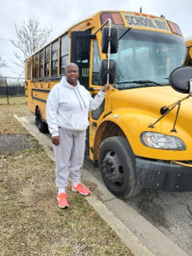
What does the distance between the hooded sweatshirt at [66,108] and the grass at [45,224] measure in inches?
38.1

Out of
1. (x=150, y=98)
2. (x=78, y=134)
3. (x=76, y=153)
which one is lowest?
(x=76, y=153)

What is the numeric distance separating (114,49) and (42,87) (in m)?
3.97

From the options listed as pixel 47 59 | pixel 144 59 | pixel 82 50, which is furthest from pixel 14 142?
pixel 144 59

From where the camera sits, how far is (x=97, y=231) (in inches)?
98.5

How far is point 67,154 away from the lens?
3051mm

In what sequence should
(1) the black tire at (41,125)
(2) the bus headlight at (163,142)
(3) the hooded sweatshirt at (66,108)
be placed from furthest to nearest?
(1) the black tire at (41,125) → (3) the hooded sweatshirt at (66,108) → (2) the bus headlight at (163,142)

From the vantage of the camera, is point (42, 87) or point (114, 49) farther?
point (42, 87)

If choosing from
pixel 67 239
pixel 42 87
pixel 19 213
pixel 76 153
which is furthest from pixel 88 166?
pixel 42 87

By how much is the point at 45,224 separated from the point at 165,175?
4.64ft

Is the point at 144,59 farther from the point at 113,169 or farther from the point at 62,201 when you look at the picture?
the point at 62,201

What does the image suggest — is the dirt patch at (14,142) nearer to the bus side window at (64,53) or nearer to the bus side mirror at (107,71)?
the bus side window at (64,53)

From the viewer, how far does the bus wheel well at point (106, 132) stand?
335cm

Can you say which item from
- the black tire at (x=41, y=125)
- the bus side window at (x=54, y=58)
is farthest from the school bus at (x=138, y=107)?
the black tire at (x=41, y=125)

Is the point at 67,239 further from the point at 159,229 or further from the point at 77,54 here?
the point at 77,54
